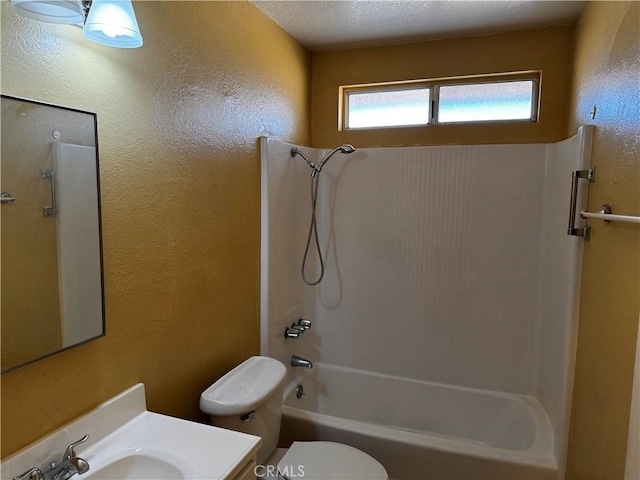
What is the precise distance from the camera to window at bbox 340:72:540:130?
2.62 meters

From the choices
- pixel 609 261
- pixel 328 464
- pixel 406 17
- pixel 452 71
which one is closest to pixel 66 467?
pixel 328 464

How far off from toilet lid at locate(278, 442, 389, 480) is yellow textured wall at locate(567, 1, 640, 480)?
859 millimetres

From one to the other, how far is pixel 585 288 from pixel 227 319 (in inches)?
65.6

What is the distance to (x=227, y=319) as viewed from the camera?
2045 millimetres

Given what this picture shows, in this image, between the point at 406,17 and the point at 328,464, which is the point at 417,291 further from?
the point at 406,17

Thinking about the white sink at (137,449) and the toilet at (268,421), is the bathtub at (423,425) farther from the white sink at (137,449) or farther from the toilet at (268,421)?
the white sink at (137,449)

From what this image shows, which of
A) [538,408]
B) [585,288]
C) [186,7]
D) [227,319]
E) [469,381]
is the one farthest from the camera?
[469,381]

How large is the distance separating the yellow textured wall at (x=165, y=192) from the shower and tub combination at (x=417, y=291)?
288 millimetres

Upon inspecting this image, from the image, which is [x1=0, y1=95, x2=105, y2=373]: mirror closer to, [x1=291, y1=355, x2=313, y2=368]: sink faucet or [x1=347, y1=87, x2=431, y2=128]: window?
[x1=291, y1=355, x2=313, y2=368]: sink faucet

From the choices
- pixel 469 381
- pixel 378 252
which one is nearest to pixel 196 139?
pixel 378 252

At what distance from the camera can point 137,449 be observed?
4.26 ft

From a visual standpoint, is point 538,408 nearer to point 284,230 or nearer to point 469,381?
point 469,381

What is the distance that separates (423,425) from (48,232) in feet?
8.06
